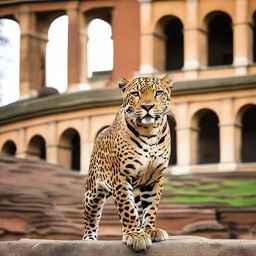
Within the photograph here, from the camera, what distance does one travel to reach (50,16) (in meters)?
75.0

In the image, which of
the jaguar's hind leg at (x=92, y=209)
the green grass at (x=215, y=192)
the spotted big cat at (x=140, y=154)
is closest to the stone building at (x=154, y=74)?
the green grass at (x=215, y=192)

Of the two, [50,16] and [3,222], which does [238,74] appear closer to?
[50,16]

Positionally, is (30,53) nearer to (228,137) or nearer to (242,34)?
(242,34)

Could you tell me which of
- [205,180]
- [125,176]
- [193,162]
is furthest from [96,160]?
[193,162]

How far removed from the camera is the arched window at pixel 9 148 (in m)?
72.6

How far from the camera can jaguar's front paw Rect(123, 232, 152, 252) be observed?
16.0m

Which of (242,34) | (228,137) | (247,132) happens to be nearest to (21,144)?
(228,137)

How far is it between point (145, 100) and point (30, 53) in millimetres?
58247

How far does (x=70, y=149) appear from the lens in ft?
230

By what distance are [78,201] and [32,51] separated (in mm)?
26518

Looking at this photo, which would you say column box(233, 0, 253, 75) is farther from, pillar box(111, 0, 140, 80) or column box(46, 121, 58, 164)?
column box(46, 121, 58, 164)

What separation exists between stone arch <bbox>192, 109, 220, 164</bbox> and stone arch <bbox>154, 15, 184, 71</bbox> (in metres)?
4.59

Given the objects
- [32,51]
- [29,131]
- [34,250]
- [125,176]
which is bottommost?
[34,250]

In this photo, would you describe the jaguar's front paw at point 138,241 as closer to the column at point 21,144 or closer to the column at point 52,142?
the column at point 52,142
